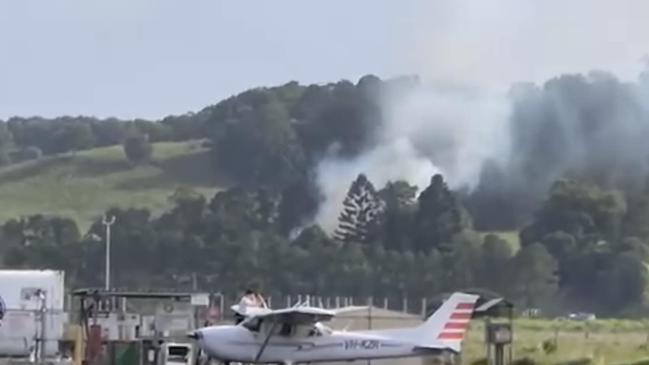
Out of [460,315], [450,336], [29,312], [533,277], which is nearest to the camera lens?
[29,312]

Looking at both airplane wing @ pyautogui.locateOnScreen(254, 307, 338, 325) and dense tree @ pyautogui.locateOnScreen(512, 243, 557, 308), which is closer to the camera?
airplane wing @ pyautogui.locateOnScreen(254, 307, 338, 325)

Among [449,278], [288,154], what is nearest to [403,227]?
[449,278]

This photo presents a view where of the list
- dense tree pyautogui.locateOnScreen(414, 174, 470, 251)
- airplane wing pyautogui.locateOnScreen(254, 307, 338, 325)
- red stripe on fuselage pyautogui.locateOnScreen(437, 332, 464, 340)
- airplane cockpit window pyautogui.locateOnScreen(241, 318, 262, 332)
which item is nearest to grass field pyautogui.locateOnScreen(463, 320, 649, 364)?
red stripe on fuselage pyautogui.locateOnScreen(437, 332, 464, 340)

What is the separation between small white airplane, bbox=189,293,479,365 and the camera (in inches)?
1935

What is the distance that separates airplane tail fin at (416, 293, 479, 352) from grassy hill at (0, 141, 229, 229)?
95609 mm

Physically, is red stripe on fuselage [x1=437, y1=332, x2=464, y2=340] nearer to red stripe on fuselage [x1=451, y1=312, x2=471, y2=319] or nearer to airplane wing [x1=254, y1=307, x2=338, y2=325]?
red stripe on fuselage [x1=451, y1=312, x2=471, y2=319]

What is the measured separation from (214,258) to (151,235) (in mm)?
4613

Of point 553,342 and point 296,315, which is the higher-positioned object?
point 296,315

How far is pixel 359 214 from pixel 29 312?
245 ft

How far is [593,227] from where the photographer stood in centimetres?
12494

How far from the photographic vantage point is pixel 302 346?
5003 centimetres

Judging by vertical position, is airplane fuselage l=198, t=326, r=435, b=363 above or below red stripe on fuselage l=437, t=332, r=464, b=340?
below

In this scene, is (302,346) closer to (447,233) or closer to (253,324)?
(253,324)

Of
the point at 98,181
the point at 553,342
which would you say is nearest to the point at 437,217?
the point at 98,181
